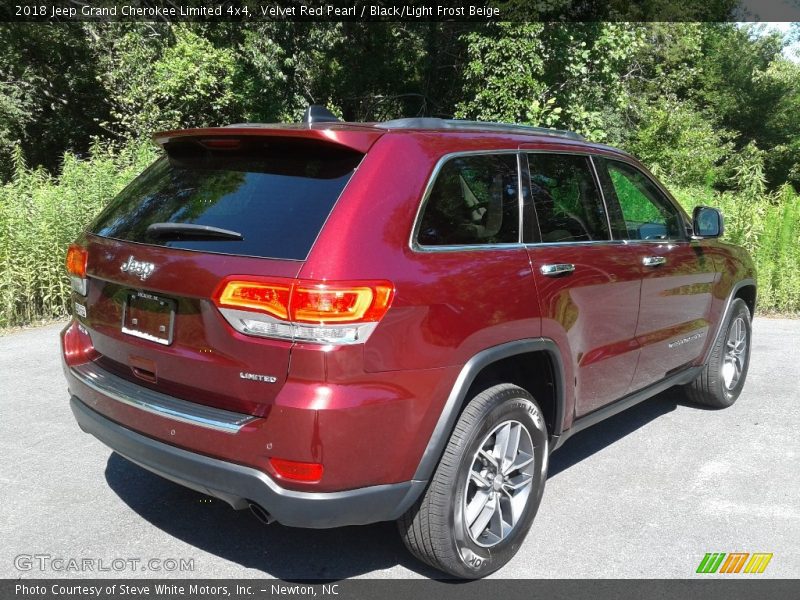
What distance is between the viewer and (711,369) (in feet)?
17.3

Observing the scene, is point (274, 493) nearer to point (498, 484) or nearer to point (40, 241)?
point (498, 484)

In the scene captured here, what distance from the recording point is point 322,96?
61.3 feet

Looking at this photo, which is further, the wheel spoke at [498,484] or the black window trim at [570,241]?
the black window trim at [570,241]

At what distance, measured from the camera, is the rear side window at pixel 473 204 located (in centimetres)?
293

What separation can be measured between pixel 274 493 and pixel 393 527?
Result: 121 cm

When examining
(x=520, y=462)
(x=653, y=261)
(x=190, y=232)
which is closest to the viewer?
(x=190, y=232)

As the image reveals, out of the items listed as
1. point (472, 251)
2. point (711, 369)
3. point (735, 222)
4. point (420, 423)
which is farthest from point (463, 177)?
point (735, 222)

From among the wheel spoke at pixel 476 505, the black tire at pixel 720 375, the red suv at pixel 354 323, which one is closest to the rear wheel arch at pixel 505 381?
the red suv at pixel 354 323

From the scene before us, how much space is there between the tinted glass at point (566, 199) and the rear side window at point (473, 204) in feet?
0.63

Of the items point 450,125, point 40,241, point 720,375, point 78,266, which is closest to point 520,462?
point 450,125

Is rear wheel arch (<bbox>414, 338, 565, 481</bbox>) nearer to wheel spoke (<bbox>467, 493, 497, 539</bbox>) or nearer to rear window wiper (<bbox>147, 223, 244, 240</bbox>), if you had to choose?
wheel spoke (<bbox>467, 493, 497, 539</bbox>)

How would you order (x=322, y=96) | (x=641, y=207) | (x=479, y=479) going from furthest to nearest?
(x=322, y=96) < (x=641, y=207) < (x=479, y=479)

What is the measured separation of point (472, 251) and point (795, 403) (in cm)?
398

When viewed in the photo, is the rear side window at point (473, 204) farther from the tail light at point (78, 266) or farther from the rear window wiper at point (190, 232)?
the tail light at point (78, 266)
